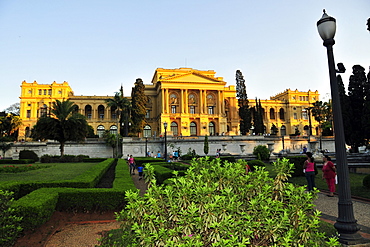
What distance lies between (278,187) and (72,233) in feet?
15.9

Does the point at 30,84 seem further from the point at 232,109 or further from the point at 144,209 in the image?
the point at 144,209

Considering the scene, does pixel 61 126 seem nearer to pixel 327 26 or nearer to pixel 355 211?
pixel 355 211

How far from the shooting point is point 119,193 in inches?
289

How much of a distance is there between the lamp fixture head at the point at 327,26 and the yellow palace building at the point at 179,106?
1725 inches

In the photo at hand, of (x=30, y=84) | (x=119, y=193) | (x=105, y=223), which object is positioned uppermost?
(x=30, y=84)

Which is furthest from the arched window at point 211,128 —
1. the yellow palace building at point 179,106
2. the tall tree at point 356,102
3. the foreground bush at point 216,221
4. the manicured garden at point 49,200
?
the foreground bush at point 216,221

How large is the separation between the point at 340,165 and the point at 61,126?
28.8 m

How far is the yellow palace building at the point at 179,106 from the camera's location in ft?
180

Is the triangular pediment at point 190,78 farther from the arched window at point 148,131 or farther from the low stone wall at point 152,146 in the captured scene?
the low stone wall at point 152,146

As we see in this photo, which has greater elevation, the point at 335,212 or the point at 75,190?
the point at 75,190

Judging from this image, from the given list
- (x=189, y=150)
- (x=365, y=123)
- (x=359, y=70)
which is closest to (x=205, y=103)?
(x=189, y=150)

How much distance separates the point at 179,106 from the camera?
183 feet

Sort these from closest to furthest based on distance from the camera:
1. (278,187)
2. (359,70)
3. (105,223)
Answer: (278,187)
(105,223)
(359,70)

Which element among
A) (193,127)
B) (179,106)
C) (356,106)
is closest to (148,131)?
(179,106)
